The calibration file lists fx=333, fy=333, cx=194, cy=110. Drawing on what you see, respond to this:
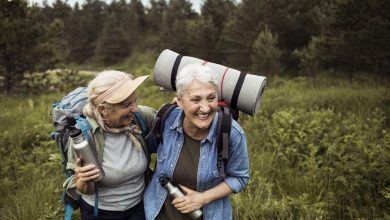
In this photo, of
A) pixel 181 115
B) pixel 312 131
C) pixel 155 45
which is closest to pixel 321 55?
pixel 312 131

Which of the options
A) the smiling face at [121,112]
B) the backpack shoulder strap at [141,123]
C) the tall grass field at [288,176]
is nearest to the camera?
the smiling face at [121,112]

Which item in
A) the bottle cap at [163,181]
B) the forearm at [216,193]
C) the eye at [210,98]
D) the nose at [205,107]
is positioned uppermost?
the eye at [210,98]

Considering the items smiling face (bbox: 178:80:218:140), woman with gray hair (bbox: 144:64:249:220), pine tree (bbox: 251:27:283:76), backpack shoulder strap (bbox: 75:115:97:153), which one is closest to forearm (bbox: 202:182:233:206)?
woman with gray hair (bbox: 144:64:249:220)

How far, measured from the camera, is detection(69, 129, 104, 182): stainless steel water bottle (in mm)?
1970

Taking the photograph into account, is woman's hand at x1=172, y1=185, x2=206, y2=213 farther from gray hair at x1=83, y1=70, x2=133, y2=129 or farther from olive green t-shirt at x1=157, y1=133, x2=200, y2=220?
gray hair at x1=83, y1=70, x2=133, y2=129

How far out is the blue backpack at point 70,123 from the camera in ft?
7.04

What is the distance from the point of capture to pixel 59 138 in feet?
7.25

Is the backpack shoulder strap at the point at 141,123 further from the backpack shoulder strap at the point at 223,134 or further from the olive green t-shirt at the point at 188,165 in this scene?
the backpack shoulder strap at the point at 223,134

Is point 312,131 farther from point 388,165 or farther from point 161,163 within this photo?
point 161,163

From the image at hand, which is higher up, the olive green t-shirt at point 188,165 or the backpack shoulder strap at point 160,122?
the backpack shoulder strap at point 160,122

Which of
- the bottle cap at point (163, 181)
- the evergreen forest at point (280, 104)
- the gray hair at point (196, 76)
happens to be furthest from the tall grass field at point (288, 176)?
the gray hair at point (196, 76)

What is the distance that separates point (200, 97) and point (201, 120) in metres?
0.15

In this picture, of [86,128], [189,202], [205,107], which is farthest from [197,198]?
[86,128]

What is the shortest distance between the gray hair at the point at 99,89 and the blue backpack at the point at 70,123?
0.21ft
